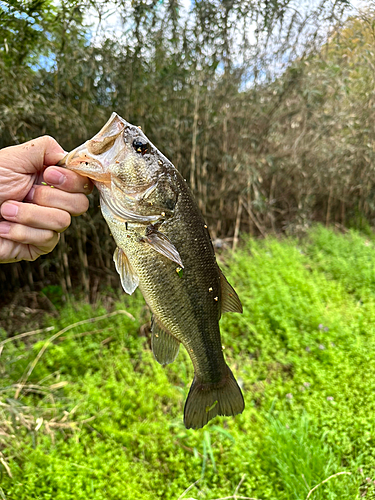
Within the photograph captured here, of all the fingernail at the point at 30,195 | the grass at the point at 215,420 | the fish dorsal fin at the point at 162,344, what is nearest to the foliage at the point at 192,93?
the grass at the point at 215,420

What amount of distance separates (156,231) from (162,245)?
0.06 meters

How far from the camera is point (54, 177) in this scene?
1.17 m

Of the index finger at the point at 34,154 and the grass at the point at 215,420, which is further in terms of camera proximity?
the grass at the point at 215,420

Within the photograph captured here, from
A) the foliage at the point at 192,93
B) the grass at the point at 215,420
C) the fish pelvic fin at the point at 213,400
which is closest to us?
the fish pelvic fin at the point at 213,400

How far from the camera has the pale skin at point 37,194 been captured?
1208mm

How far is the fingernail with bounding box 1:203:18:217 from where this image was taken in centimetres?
121

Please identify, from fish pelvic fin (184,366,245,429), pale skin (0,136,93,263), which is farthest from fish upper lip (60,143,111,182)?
fish pelvic fin (184,366,245,429)

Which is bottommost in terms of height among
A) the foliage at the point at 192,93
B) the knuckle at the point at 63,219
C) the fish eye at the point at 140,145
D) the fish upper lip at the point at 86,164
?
the knuckle at the point at 63,219

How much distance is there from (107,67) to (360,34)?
2.63 metres

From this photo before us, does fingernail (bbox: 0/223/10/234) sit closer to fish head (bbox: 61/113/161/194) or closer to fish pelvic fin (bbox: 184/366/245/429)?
fish head (bbox: 61/113/161/194)

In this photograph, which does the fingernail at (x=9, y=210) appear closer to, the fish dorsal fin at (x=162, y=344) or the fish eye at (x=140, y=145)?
the fish eye at (x=140, y=145)

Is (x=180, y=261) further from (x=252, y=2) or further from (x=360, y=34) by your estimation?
(x=360, y=34)

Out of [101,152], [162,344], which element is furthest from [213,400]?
[101,152]

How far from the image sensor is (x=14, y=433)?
7.47 ft
